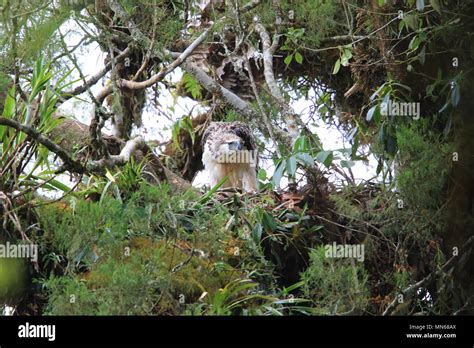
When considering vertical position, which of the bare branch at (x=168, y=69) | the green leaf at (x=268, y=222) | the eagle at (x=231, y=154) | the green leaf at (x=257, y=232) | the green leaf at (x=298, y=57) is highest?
the green leaf at (x=298, y=57)

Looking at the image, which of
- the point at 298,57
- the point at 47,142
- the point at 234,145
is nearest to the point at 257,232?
the point at 47,142

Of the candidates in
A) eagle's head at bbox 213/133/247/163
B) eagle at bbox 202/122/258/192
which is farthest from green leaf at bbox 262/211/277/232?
eagle's head at bbox 213/133/247/163

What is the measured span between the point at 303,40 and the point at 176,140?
1.54 metres

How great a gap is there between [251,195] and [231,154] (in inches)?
37.1

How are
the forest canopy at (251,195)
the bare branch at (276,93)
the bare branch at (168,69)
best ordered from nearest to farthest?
the forest canopy at (251,195)
the bare branch at (168,69)
the bare branch at (276,93)

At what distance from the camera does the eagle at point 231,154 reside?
304 inches

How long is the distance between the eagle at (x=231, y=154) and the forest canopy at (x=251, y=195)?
28cm

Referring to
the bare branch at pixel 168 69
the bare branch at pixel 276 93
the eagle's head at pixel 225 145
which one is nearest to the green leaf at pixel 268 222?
the bare branch at pixel 276 93

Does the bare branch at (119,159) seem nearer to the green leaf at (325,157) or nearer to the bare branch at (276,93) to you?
the bare branch at (276,93)

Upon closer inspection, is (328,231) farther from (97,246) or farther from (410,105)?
(97,246)

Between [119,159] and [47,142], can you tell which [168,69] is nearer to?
[119,159]

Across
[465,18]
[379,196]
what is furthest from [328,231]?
[465,18]

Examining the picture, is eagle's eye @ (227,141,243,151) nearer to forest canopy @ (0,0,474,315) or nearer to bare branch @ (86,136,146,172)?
forest canopy @ (0,0,474,315)

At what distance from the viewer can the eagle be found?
7730 millimetres
